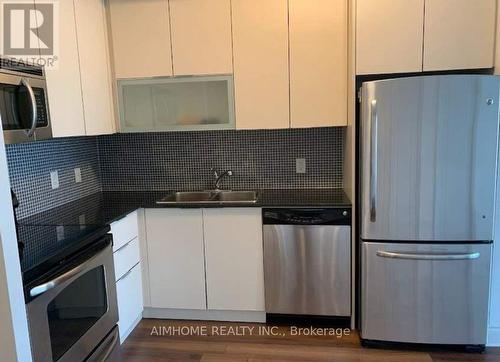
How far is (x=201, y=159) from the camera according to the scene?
3.23 meters

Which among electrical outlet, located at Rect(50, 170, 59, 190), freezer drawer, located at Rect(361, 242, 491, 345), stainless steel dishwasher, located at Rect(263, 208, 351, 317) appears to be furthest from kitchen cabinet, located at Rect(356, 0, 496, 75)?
electrical outlet, located at Rect(50, 170, 59, 190)

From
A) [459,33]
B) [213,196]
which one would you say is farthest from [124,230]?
[459,33]

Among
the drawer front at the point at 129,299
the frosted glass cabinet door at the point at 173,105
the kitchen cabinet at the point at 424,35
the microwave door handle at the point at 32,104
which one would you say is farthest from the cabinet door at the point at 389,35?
the drawer front at the point at 129,299

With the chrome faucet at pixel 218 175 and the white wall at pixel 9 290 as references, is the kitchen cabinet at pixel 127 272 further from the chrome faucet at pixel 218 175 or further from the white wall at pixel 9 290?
the white wall at pixel 9 290

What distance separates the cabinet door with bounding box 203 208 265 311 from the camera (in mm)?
2674

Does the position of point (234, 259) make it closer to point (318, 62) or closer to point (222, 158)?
point (222, 158)

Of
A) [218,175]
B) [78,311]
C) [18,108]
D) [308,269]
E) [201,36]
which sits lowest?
[308,269]

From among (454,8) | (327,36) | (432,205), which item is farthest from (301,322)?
(454,8)

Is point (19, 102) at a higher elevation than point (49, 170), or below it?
higher

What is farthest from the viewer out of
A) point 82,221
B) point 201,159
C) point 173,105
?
point 201,159

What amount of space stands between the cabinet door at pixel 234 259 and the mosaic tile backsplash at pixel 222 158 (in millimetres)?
595

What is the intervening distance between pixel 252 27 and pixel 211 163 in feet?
3.67

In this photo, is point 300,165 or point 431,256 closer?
point 431,256

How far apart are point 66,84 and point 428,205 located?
225 cm
